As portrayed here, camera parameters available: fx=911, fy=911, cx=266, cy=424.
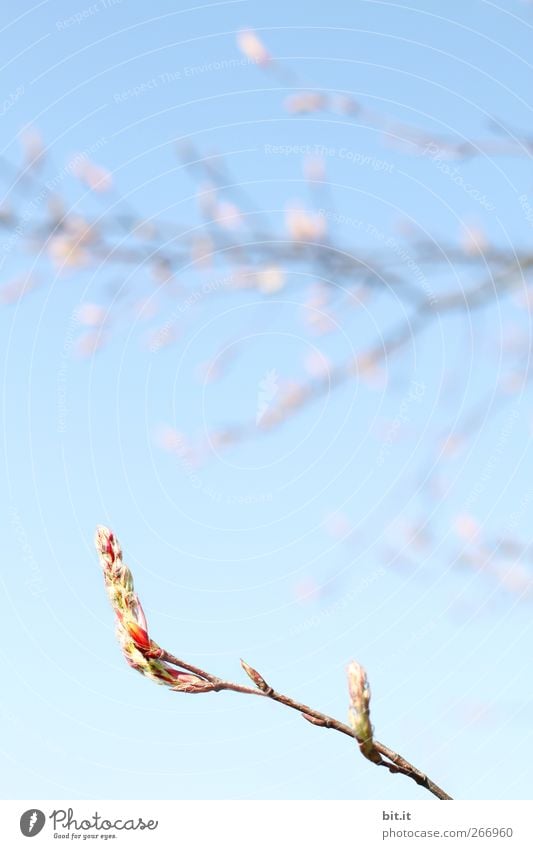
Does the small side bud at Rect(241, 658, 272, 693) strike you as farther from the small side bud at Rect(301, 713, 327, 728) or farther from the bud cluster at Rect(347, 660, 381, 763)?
the bud cluster at Rect(347, 660, 381, 763)

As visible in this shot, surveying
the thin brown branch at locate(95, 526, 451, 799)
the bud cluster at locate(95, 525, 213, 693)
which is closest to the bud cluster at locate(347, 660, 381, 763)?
the thin brown branch at locate(95, 526, 451, 799)

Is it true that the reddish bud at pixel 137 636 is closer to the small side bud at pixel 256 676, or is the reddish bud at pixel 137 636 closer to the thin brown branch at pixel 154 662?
the thin brown branch at pixel 154 662

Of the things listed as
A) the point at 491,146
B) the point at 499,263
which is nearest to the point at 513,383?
the point at 499,263

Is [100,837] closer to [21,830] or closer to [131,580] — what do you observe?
[21,830]

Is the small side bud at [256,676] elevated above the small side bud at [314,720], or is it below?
above

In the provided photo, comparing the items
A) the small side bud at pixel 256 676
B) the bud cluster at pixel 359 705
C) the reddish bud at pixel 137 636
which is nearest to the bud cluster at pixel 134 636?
the reddish bud at pixel 137 636

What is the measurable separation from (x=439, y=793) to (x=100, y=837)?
1.13 metres

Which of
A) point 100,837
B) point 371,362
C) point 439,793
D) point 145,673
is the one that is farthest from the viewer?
point 371,362

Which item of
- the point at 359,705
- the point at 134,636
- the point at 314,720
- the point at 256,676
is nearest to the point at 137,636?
the point at 134,636

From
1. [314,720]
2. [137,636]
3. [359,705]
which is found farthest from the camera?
[137,636]

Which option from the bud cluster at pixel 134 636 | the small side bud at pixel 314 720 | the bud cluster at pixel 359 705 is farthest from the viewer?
the bud cluster at pixel 134 636

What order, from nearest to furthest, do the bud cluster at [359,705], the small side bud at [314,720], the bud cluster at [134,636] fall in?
the bud cluster at [359,705]
the small side bud at [314,720]
the bud cluster at [134,636]

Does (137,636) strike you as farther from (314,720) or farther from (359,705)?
(359,705)

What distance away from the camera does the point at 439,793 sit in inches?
59.9
